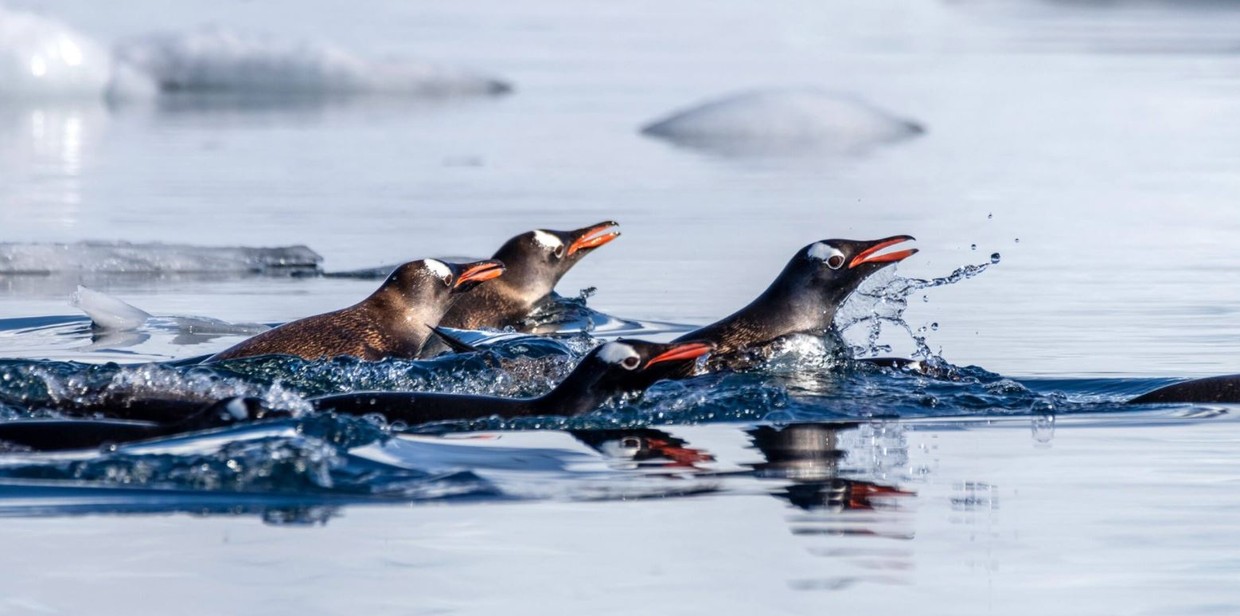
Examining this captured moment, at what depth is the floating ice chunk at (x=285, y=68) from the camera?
22984 millimetres

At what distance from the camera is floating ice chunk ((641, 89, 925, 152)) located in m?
18.6

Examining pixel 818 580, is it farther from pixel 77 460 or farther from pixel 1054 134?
pixel 1054 134

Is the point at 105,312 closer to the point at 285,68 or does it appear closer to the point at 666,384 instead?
the point at 666,384

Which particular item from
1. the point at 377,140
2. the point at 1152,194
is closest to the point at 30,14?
the point at 377,140

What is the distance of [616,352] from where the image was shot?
6.88 m

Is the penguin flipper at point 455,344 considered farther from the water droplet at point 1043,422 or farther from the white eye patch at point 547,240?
the water droplet at point 1043,422

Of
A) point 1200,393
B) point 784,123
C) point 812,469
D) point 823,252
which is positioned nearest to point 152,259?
point 823,252

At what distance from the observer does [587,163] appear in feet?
53.6

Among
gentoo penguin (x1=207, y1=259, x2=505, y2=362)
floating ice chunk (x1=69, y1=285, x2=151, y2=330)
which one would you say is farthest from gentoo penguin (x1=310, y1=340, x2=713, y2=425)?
floating ice chunk (x1=69, y1=285, x2=151, y2=330)

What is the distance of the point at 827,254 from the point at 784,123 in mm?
10587

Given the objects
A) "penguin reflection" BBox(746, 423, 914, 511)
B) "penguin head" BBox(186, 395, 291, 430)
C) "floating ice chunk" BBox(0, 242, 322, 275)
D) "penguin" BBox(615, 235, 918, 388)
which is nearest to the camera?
"penguin reflection" BBox(746, 423, 914, 511)

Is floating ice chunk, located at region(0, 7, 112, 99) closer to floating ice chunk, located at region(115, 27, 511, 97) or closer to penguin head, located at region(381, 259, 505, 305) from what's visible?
floating ice chunk, located at region(115, 27, 511, 97)

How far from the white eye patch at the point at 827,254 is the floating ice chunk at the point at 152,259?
3.64m

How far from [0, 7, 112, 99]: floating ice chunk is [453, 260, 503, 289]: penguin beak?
1324 centimetres
